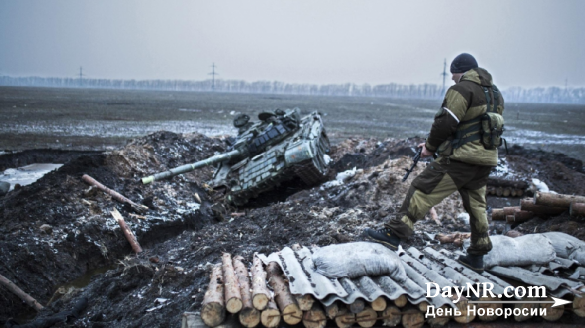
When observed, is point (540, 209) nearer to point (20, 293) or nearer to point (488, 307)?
point (488, 307)

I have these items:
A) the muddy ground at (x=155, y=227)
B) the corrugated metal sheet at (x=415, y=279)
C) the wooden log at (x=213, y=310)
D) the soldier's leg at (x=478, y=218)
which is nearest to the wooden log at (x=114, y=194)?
the muddy ground at (x=155, y=227)

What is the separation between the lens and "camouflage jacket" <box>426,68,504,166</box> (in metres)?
4.92

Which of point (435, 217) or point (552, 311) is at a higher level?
point (552, 311)

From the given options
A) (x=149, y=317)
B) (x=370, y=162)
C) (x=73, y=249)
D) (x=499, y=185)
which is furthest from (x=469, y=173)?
(x=370, y=162)

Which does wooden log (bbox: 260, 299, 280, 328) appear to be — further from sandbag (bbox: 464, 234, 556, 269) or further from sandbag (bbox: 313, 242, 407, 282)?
sandbag (bbox: 464, 234, 556, 269)

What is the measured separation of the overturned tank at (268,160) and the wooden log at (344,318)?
804cm

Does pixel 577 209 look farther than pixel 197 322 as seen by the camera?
Yes

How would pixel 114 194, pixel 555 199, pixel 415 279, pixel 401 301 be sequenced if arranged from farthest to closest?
pixel 114 194
pixel 555 199
pixel 415 279
pixel 401 301

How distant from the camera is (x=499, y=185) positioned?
43.4ft

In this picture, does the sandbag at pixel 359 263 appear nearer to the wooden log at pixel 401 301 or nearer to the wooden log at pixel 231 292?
the wooden log at pixel 401 301

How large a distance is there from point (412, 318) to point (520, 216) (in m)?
Answer: 4.27

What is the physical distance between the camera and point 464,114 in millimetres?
4953

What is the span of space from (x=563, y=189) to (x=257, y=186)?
8.59m

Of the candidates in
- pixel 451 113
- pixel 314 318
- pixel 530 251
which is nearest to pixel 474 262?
pixel 530 251
